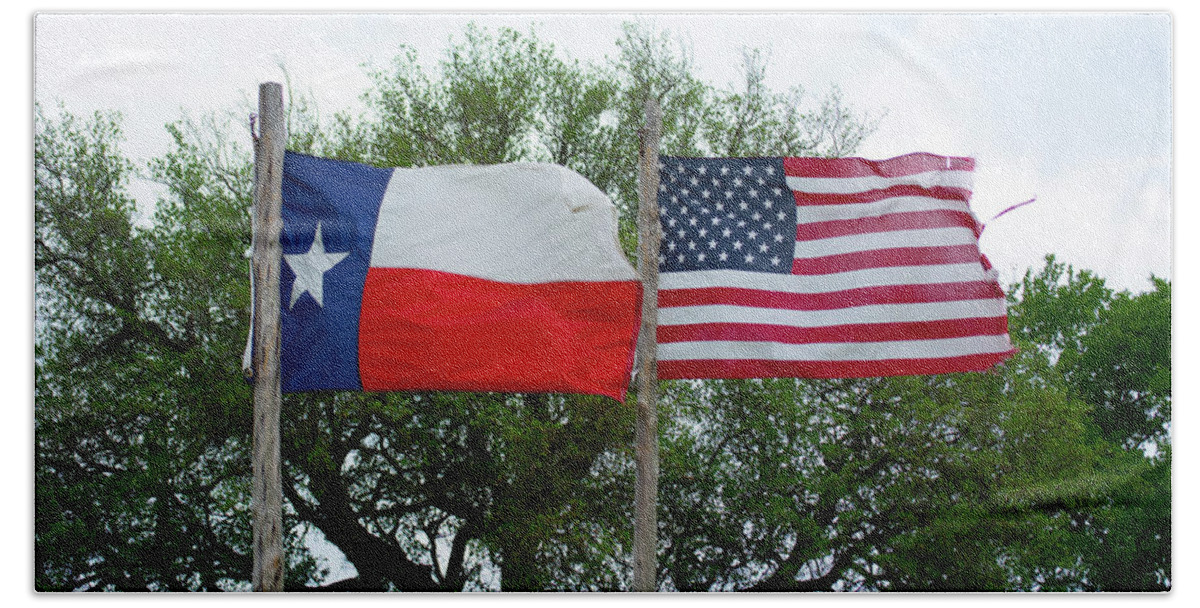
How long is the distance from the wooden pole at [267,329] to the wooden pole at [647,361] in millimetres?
1506

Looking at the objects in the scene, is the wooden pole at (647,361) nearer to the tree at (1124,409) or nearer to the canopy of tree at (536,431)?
the canopy of tree at (536,431)

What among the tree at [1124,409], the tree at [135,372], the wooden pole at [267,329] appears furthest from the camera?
the tree at [135,372]

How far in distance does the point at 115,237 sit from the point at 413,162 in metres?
1.79

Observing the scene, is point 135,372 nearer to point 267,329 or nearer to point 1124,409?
point 267,329

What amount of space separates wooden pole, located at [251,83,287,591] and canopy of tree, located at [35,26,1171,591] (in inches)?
50.5

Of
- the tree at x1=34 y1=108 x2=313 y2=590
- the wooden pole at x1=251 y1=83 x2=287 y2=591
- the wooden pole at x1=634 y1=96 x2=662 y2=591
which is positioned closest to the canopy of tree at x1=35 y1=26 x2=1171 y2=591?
the tree at x1=34 y1=108 x2=313 y2=590

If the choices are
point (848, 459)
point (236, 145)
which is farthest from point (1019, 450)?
point (236, 145)

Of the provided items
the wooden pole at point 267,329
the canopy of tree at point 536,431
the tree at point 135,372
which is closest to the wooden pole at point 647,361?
the canopy of tree at point 536,431

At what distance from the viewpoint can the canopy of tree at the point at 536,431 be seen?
5086 mm

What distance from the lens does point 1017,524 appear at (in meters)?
5.38

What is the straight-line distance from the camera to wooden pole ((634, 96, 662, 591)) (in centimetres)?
399

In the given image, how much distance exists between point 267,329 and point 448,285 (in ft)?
2.44

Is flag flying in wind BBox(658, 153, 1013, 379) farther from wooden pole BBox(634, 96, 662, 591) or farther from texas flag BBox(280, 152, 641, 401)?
texas flag BBox(280, 152, 641, 401)

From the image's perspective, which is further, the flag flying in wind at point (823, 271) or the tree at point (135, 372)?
the tree at point (135, 372)
